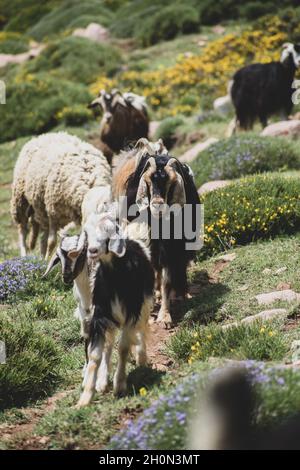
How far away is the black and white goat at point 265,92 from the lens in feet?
49.8

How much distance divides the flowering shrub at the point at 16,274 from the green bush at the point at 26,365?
4.84ft

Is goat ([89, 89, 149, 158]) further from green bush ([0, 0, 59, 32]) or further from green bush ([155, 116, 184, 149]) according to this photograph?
green bush ([0, 0, 59, 32])

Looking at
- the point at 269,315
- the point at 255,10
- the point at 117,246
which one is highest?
the point at 255,10

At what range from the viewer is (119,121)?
13648 mm

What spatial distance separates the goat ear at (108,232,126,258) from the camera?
5362 mm

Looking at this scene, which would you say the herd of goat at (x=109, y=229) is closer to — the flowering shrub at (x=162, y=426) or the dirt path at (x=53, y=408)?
the dirt path at (x=53, y=408)

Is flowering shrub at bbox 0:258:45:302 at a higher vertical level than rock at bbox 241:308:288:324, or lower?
lower

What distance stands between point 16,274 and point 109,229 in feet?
11.7

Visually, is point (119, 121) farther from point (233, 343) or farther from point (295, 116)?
point (233, 343)

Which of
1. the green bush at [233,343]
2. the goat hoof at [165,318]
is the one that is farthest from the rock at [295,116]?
the green bush at [233,343]

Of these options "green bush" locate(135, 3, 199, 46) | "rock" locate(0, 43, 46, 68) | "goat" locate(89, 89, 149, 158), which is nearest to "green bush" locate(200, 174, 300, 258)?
"goat" locate(89, 89, 149, 158)

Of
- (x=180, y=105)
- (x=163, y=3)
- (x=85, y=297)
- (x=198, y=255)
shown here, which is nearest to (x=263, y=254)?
(x=198, y=255)

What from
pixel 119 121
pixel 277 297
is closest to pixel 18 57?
pixel 119 121

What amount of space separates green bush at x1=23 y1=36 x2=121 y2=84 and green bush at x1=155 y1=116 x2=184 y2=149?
722cm
